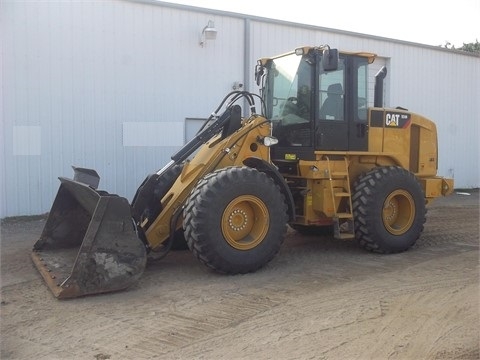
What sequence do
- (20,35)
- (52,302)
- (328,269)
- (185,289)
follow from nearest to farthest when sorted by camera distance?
(52,302) < (185,289) < (328,269) < (20,35)

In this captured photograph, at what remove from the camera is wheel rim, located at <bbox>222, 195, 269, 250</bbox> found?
19.2ft

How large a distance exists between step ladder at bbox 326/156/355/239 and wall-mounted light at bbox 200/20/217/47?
6.02 metres

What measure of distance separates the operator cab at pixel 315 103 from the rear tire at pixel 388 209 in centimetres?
58

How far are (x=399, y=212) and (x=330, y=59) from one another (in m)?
2.56

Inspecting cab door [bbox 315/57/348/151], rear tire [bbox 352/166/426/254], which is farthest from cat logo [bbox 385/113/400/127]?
cab door [bbox 315/57/348/151]

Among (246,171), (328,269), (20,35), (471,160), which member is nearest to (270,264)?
(328,269)

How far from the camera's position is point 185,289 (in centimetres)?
547

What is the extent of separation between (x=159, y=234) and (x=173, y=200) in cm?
43

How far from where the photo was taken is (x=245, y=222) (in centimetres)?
611

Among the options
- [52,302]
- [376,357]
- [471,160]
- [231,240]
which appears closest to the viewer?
[376,357]

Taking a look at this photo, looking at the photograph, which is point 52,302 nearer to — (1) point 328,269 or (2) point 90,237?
(2) point 90,237

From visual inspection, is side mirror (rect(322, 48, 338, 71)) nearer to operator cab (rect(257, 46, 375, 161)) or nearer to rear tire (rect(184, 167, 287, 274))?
operator cab (rect(257, 46, 375, 161))

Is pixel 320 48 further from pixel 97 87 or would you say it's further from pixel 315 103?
pixel 97 87

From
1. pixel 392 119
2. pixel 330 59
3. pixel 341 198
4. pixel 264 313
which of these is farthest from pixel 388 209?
pixel 264 313
